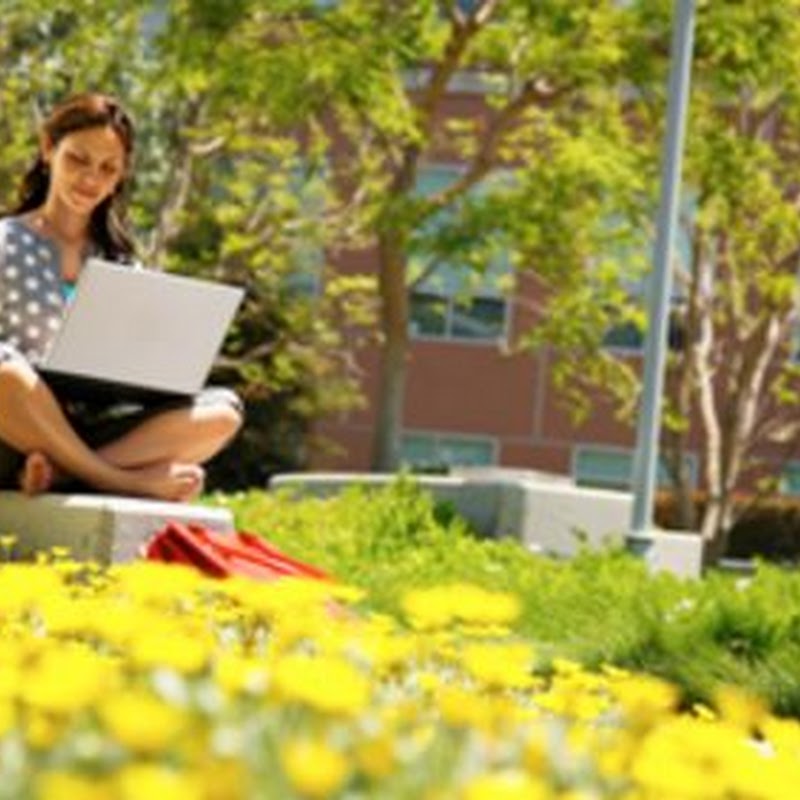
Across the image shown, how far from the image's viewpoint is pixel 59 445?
775cm

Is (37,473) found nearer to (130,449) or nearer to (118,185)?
(130,449)

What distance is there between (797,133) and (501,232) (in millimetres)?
6393

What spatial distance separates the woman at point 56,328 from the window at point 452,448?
2874 centimetres

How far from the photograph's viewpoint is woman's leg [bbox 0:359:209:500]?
24.4 ft

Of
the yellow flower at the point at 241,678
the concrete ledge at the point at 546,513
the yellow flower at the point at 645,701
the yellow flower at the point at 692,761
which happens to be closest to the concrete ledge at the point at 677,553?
the concrete ledge at the point at 546,513

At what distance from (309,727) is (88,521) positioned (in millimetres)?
5699

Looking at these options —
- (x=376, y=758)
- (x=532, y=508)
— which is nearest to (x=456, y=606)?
(x=376, y=758)

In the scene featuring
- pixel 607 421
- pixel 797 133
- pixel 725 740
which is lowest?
pixel 607 421

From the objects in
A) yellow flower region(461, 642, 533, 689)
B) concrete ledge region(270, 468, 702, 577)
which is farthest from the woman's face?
concrete ledge region(270, 468, 702, 577)

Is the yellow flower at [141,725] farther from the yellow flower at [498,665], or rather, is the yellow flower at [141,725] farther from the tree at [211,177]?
the tree at [211,177]

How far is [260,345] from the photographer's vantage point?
1150 inches

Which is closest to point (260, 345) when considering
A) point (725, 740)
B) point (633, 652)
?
point (633, 652)

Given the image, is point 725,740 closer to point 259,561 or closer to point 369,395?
point 259,561

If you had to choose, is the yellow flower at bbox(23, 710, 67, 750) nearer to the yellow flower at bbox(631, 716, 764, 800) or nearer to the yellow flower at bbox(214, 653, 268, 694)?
the yellow flower at bbox(214, 653, 268, 694)
